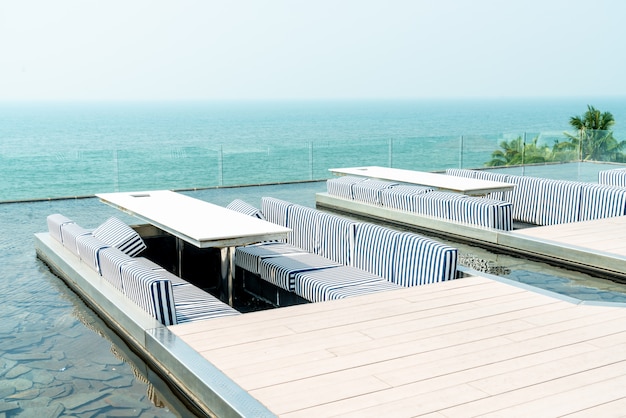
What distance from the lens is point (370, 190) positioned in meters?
12.6

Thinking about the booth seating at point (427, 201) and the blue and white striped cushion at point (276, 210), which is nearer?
the blue and white striped cushion at point (276, 210)

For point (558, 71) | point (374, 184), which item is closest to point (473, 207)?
point (374, 184)

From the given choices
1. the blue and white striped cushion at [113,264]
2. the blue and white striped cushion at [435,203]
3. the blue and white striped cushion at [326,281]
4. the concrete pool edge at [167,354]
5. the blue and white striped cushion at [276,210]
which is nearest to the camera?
the concrete pool edge at [167,354]

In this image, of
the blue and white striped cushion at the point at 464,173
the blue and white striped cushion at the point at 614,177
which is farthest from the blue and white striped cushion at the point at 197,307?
the blue and white striped cushion at the point at 614,177

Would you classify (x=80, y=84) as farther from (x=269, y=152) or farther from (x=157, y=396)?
(x=157, y=396)

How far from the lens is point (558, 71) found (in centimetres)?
15388

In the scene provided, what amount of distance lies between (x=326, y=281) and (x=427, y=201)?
491cm

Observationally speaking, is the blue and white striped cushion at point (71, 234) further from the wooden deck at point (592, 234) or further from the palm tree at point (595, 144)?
the palm tree at point (595, 144)

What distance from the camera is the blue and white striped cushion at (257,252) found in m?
7.71

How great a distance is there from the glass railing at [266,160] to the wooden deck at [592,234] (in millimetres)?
7033

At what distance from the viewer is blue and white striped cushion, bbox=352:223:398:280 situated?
283 inches

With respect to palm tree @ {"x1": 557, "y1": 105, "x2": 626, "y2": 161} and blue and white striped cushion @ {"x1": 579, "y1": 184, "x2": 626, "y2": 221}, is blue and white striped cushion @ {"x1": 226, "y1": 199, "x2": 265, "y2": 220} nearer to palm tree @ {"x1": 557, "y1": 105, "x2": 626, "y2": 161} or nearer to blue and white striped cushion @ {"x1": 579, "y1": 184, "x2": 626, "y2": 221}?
blue and white striped cushion @ {"x1": 579, "y1": 184, "x2": 626, "y2": 221}

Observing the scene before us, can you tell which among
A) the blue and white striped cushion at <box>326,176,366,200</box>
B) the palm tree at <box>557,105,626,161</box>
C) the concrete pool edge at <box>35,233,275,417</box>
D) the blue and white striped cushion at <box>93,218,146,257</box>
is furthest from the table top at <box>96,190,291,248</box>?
the palm tree at <box>557,105,626,161</box>

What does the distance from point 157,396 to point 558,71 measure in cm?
16041
